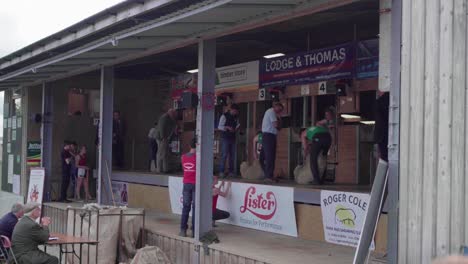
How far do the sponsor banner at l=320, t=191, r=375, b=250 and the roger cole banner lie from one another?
138 inches

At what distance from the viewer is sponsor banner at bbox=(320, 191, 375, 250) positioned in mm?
7477

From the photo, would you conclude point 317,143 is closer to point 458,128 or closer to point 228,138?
point 228,138

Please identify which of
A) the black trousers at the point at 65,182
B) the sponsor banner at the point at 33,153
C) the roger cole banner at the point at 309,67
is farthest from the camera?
the sponsor banner at the point at 33,153

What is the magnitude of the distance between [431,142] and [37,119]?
12.0 metres

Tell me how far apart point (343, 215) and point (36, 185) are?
361 inches

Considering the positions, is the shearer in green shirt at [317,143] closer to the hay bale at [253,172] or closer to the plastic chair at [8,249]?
the hay bale at [253,172]

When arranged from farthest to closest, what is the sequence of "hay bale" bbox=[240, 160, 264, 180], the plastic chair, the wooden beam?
"hay bale" bbox=[240, 160, 264, 180], the plastic chair, the wooden beam

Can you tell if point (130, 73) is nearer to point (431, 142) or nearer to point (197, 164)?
point (197, 164)

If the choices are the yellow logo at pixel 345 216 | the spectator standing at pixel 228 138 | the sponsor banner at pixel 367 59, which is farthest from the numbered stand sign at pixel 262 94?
the yellow logo at pixel 345 216

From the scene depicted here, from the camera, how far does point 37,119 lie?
14906 millimetres

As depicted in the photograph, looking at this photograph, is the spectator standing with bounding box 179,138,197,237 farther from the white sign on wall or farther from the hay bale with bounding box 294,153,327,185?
the white sign on wall

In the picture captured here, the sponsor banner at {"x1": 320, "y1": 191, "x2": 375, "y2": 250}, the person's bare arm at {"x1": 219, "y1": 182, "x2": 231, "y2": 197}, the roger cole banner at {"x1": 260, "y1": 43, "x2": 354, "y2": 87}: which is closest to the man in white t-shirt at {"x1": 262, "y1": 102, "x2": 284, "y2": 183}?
the person's bare arm at {"x1": 219, "y1": 182, "x2": 231, "y2": 197}

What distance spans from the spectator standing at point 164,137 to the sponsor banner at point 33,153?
361 centimetres

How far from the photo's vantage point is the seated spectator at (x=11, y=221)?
7945 mm
